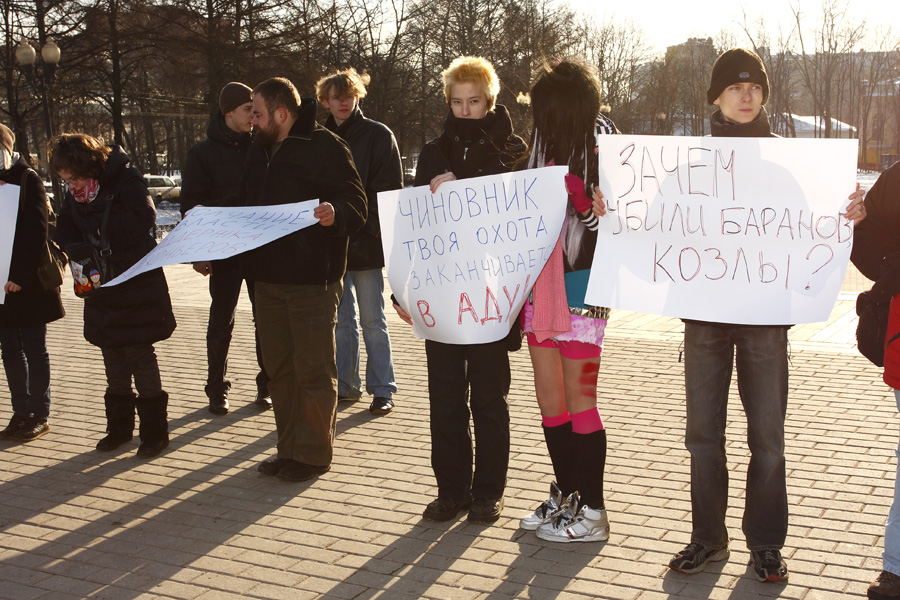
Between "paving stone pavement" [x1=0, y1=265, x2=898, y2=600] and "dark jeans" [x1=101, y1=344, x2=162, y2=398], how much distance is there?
42 cm

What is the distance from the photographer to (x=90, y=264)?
5.28m

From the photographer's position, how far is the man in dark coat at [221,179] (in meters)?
6.25

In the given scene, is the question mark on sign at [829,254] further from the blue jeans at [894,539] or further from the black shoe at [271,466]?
the black shoe at [271,466]

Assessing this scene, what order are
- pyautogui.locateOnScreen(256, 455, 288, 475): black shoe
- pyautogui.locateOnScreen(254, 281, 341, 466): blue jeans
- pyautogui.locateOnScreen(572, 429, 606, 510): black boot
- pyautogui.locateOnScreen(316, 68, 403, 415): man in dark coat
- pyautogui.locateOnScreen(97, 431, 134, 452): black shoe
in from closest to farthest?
pyautogui.locateOnScreen(572, 429, 606, 510): black boot → pyautogui.locateOnScreen(254, 281, 341, 466): blue jeans → pyautogui.locateOnScreen(256, 455, 288, 475): black shoe → pyautogui.locateOnScreen(97, 431, 134, 452): black shoe → pyautogui.locateOnScreen(316, 68, 403, 415): man in dark coat

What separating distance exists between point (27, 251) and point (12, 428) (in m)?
1.18

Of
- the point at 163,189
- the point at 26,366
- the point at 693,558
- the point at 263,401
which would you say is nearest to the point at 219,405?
the point at 263,401

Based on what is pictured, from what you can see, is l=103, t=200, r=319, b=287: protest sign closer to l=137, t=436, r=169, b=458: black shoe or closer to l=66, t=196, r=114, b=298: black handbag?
l=66, t=196, r=114, b=298: black handbag

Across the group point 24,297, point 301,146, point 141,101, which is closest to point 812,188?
point 301,146

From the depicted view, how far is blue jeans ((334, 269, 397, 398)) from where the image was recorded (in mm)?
6473

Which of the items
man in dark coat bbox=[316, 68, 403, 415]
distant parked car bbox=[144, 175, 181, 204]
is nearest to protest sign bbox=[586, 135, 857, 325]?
man in dark coat bbox=[316, 68, 403, 415]

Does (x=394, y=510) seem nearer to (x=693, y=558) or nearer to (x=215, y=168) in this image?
(x=693, y=558)

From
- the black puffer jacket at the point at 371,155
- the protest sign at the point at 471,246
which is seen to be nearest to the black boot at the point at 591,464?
the protest sign at the point at 471,246

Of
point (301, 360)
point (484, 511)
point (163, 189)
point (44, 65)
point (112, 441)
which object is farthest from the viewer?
point (163, 189)

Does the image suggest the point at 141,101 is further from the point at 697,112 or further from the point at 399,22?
the point at 697,112
